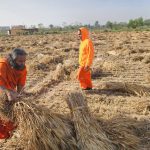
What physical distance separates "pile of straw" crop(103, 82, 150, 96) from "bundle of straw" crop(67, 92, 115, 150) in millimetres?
3615

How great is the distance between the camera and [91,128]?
588 centimetres

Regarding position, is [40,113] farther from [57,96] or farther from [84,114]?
[57,96]

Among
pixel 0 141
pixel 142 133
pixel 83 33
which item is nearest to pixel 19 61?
pixel 0 141

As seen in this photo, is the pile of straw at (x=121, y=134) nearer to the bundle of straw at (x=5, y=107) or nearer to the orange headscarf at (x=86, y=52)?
the bundle of straw at (x=5, y=107)

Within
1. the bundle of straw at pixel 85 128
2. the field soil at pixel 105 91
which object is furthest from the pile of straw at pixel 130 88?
the bundle of straw at pixel 85 128

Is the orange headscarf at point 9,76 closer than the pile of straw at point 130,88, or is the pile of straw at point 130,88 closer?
the orange headscarf at point 9,76

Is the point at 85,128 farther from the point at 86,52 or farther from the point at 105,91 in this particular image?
the point at 86,52

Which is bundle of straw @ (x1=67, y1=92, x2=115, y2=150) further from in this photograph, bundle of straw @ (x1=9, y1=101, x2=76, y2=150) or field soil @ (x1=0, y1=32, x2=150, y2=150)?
field soil @ (x1=0, y1=32, x2=150, y2=150)

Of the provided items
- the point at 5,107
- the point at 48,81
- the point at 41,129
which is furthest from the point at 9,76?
the point at 48,81

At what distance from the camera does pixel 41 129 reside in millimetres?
5535

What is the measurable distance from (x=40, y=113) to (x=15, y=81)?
3.63ft

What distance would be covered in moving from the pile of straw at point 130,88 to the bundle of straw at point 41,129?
13.1 feet

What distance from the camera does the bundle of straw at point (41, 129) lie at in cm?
553

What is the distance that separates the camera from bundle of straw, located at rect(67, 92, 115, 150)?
5.74 m
